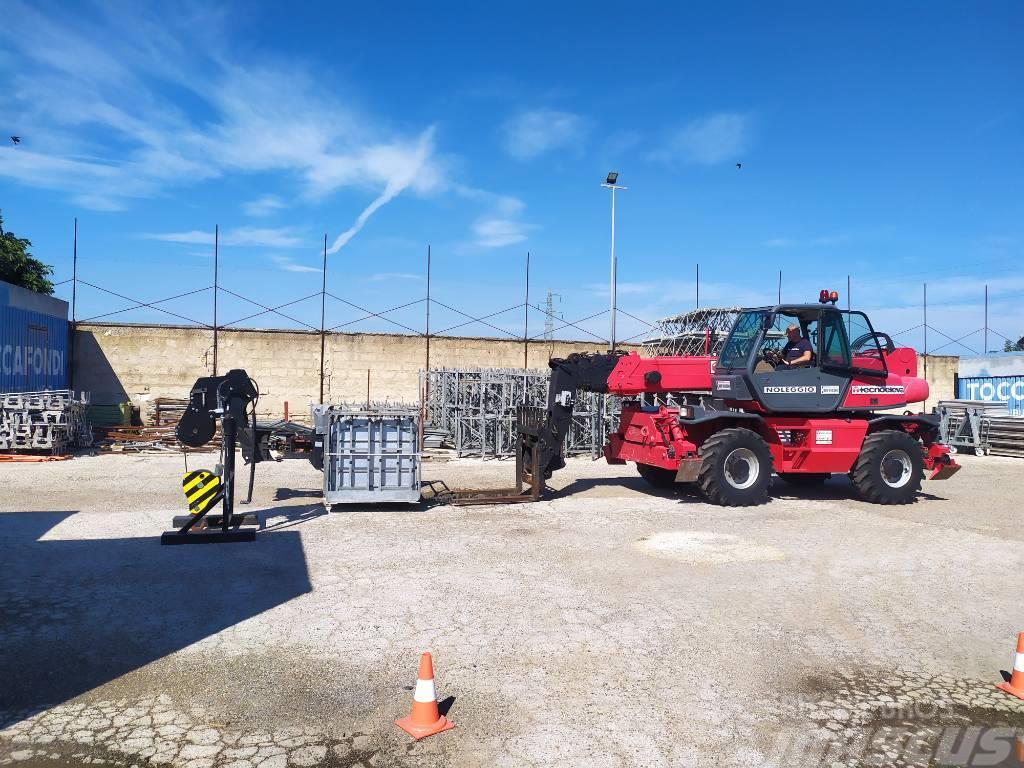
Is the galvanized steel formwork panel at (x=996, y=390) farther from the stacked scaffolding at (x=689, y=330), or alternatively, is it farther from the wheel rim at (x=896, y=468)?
the wheel rim at (x=896, y=468)

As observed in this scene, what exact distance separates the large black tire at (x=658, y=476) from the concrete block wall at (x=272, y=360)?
41.9 ft

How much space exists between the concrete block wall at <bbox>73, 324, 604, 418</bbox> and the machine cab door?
1471 centimetres

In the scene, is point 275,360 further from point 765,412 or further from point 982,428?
point 982,428

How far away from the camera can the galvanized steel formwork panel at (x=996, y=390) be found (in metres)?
28.2

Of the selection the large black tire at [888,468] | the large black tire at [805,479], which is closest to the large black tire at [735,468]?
the large black tire at [888,468]

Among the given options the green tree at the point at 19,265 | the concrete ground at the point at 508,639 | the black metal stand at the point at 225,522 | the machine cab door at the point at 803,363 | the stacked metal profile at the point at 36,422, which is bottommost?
the concrete ground at the point at 508,639

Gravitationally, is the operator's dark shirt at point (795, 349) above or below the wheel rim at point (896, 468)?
above

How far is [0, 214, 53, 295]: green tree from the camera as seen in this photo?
92.9 feet

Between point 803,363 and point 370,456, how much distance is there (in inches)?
285

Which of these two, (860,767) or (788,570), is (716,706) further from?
(788,570)

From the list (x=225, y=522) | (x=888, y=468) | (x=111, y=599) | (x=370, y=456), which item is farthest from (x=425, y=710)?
(x=888, y=468)

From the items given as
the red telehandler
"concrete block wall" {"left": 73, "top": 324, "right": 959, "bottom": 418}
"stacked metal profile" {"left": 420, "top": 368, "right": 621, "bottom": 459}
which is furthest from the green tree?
the red telehandler

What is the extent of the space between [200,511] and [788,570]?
6930 mm

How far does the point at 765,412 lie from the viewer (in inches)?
496
